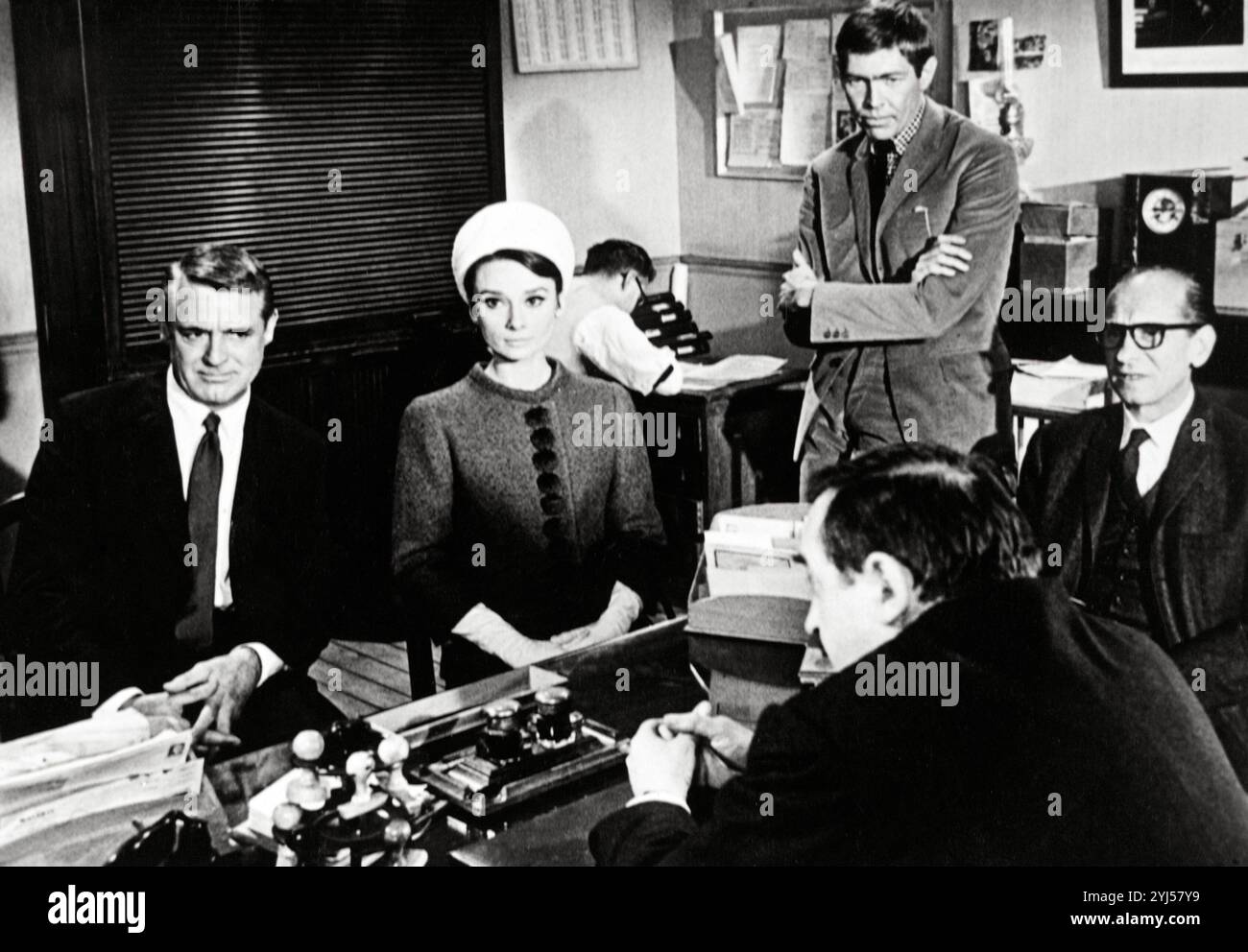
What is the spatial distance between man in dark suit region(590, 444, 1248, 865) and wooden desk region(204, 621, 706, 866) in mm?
178

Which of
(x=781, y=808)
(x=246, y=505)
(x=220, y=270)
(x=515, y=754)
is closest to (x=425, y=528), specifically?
(x=246, y=505)

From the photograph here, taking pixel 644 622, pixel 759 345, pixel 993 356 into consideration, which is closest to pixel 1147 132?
pixel 993 356

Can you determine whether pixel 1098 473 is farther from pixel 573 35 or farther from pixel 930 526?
pixel 573 35

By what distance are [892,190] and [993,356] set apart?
1.47 ft

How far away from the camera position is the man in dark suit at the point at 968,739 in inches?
54.4

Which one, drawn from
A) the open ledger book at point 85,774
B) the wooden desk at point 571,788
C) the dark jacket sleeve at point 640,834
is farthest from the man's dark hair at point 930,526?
the open ledger book at point 85,774

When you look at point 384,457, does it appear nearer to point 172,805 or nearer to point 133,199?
point 133,199

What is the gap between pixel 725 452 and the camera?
4809 millimetres

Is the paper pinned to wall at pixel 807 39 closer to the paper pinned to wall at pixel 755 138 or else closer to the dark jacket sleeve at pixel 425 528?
the paper pinned to wall at pixel 755 138

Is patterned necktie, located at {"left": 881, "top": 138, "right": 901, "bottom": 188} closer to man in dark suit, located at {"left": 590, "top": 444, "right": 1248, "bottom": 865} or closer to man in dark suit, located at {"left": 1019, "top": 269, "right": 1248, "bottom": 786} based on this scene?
man in dark suit, located at {"left": 1019, "top": 269, "right": 1248, "bottom": 786}

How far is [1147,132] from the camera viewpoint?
422cm

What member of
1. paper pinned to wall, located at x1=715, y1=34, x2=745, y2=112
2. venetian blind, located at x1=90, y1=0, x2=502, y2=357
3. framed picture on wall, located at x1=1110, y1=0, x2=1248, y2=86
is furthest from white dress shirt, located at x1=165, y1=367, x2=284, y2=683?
paper pinned to wall, located at x1=715, y1=34, x2=745, y2=112

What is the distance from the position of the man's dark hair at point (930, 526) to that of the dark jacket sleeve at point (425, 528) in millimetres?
1206
